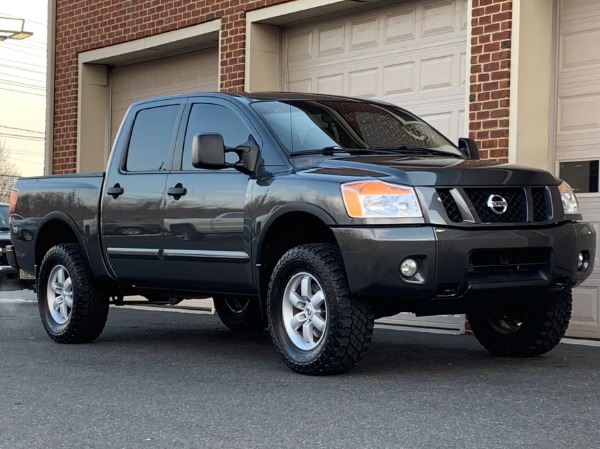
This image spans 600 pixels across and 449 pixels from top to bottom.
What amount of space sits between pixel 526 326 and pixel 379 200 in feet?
6.03

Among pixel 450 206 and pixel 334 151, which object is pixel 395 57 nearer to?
pixel 334 151

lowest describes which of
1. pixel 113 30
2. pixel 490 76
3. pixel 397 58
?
pixel 490 76

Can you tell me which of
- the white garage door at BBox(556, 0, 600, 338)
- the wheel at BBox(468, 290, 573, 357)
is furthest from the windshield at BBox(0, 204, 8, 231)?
the wheel at BBox(468, 290, 573, 357)

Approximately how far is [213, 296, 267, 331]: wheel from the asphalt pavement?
0.80 meters

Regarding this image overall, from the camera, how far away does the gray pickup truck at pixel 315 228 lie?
261 inches

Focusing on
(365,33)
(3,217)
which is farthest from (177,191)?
(3,217)

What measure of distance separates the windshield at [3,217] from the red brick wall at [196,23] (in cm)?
131

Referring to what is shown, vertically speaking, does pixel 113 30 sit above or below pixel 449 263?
above

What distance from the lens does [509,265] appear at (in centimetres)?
686

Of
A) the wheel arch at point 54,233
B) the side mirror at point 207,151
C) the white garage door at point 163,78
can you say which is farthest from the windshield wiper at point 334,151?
the white garage door at point 163,78

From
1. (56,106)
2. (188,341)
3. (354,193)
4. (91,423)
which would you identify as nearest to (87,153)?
(56,106)

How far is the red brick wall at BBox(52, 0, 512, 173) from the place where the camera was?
1040 centimetres

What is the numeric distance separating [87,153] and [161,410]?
11275mm

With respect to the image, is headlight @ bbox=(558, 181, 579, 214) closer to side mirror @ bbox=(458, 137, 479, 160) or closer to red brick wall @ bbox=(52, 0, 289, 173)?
side mirror @ bbox=(458, 137, 479, 160)
